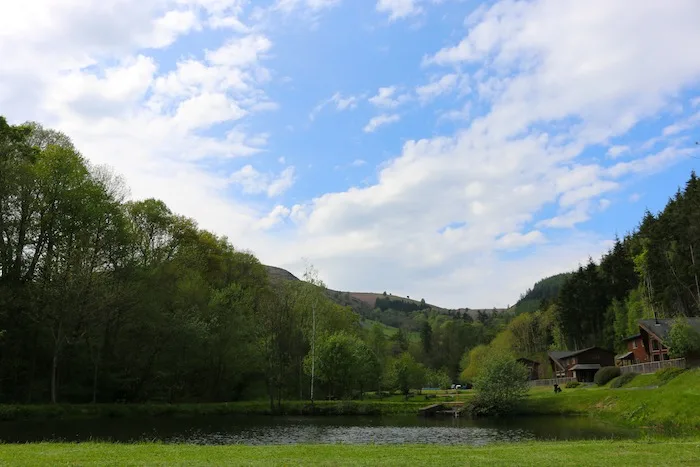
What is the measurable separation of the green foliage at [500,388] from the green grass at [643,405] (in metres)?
2.00

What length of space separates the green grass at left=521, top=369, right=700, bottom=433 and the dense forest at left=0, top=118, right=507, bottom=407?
24.3 meters

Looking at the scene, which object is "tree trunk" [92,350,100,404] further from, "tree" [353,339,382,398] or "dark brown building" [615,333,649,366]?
"dark brown building" [615,333,649,366]

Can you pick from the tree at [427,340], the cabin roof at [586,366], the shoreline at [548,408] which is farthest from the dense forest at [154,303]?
the tree at [427,340]

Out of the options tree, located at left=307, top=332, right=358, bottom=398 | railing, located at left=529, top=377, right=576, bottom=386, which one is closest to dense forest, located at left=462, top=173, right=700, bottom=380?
railing, located at left=529, top=377, right=576, bottom=386

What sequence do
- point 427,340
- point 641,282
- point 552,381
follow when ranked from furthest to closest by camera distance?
point 427,340, point 641,282, point 552,381

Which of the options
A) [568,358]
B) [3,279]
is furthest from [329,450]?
[568,358]

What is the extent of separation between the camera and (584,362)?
86250mm

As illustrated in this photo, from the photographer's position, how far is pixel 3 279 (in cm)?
4688

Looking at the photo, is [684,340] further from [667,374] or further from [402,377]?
[402,377]

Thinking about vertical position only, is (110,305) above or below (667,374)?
above

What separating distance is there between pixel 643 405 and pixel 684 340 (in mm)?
16608

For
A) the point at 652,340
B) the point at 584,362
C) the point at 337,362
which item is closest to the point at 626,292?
the point at 584,362

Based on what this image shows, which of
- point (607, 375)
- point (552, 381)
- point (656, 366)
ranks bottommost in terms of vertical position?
point (552, 381)

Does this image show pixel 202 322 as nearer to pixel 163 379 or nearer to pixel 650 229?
pixel 163 379
